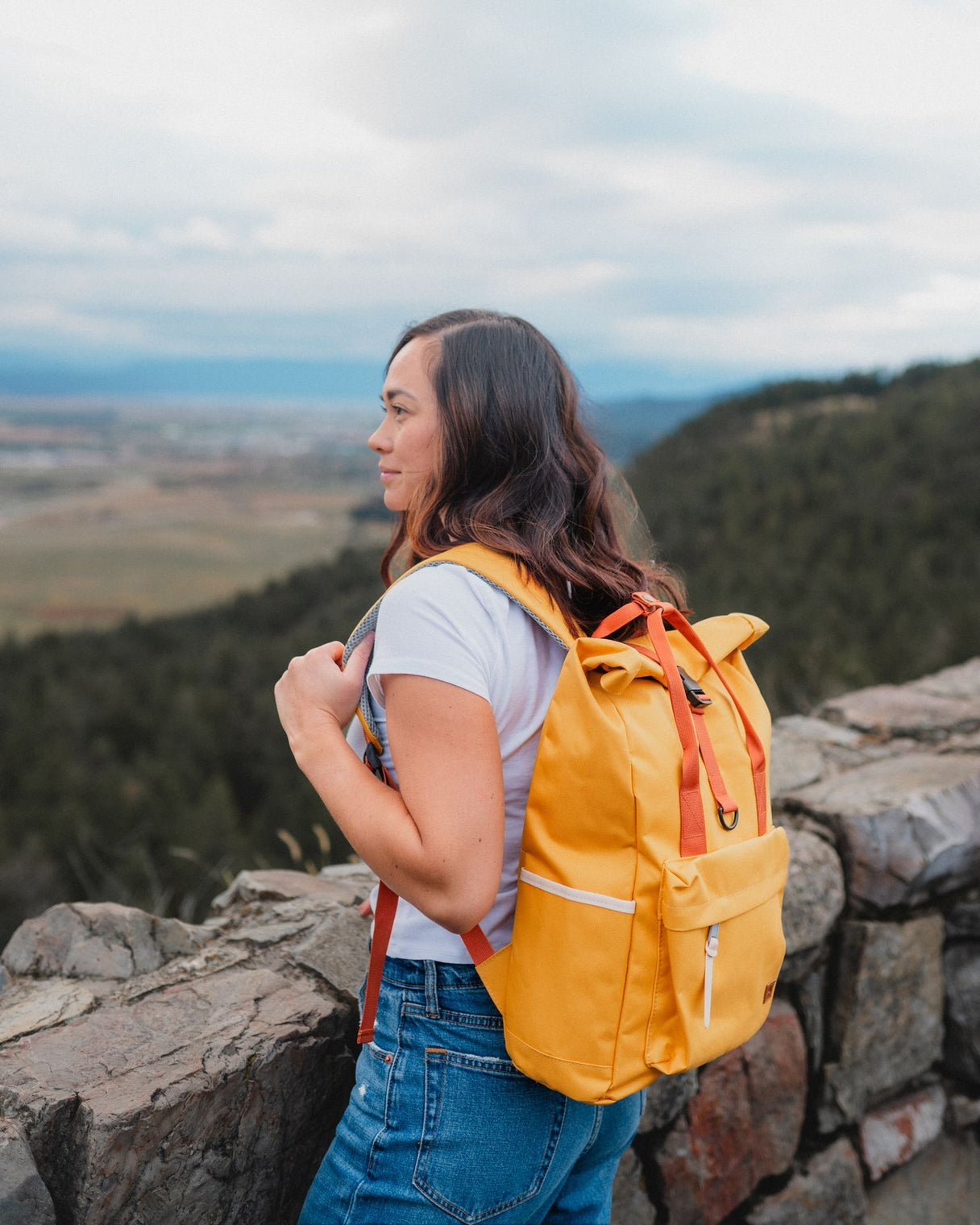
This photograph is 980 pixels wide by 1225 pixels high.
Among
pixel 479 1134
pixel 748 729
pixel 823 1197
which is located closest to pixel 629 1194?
pixel 823 1197

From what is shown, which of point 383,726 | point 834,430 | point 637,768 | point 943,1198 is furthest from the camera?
point 834,430

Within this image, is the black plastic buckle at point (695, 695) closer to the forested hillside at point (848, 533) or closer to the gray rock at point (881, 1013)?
the gray rock at point (881, 1013)

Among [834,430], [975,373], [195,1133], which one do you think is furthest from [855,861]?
[975,373]

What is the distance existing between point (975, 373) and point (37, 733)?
75.1 feet

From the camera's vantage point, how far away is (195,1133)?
1471mm

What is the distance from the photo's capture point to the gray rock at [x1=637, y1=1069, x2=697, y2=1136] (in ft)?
6.59

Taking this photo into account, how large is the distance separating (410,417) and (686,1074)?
150 centimetres

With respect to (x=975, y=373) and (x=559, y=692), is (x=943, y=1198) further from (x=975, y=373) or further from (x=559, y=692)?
(x=975, y=373)

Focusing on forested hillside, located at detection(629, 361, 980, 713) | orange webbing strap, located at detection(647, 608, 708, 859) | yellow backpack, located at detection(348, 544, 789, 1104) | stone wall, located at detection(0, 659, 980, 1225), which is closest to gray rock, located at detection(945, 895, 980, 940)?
stone wall, located at detection(0, 659, 980, 1225)

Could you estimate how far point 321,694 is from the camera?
129 cm

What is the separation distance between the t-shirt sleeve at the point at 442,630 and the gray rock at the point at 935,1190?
215 centimetres

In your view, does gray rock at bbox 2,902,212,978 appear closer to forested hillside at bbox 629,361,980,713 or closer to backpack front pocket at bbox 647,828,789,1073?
backpack front pocket at bbox 647,828,789,1073

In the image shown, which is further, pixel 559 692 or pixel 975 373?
pixel 975 373

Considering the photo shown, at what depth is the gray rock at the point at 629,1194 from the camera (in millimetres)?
2025
